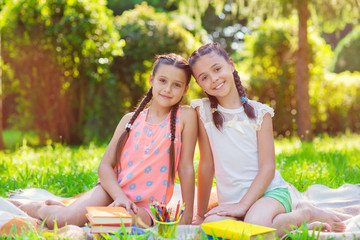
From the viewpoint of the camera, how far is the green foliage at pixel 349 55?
52.4ft

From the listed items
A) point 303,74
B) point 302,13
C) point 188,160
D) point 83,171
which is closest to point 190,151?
point 188,160

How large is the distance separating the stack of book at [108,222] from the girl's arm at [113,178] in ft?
0.95

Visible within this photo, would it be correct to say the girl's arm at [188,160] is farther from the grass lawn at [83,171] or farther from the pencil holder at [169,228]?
the grass lawn at [83,171]

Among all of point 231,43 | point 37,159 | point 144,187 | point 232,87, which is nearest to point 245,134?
point 232,87

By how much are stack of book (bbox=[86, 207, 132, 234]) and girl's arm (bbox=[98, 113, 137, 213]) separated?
0.29 metres

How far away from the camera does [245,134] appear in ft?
8.56

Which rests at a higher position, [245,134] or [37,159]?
[245,134]

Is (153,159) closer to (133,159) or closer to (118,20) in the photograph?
(133,159)

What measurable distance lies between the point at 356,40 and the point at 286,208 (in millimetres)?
15345

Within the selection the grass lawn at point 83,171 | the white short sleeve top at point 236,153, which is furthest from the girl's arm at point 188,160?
the grass lawn at point 83,171

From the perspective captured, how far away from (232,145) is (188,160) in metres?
0.30

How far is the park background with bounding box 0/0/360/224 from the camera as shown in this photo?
253 inches

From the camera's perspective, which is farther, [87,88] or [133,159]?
[87,88]

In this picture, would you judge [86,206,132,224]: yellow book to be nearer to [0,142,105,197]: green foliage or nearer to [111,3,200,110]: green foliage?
[0,142,105,197]: green foliage
